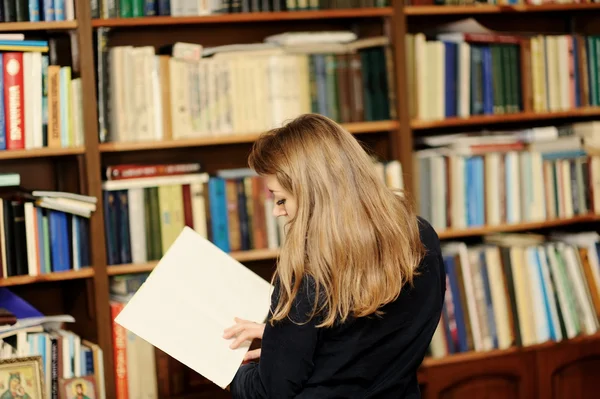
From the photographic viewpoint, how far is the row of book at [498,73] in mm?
2875

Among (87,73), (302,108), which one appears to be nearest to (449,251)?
(302,108)

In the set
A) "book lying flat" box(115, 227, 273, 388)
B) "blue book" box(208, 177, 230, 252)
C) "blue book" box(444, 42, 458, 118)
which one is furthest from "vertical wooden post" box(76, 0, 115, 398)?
"blue book" box(444, 42, 458, 118)

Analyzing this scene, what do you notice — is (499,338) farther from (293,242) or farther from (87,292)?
(293,242)

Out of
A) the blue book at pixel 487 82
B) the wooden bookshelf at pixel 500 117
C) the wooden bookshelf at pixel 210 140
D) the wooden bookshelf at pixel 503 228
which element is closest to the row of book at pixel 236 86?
the wooden bookshelf at pixel 210 140

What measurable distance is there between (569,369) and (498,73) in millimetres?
A: 1103

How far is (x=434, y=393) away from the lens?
288cm

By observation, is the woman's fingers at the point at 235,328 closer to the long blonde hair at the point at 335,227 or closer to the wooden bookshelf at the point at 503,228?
the long blonde hair at the point at 335,227

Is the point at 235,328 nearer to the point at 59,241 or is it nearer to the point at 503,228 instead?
the point at 59,241

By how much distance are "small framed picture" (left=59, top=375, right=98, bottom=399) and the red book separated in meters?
0.71

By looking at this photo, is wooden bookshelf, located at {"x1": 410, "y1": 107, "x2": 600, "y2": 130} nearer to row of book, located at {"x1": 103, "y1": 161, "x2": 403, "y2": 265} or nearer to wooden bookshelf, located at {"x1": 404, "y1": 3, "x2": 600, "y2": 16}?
wooden bookshelf, located at {"x1": 404, "y1": 3, "x2": 600, "y2": 16}

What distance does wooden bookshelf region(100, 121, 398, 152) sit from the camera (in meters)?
2.59

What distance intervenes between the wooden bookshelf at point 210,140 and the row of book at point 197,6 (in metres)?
0.39

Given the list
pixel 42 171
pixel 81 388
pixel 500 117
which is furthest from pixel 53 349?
pixel 500 117

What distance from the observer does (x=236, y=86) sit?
8.84 ft
